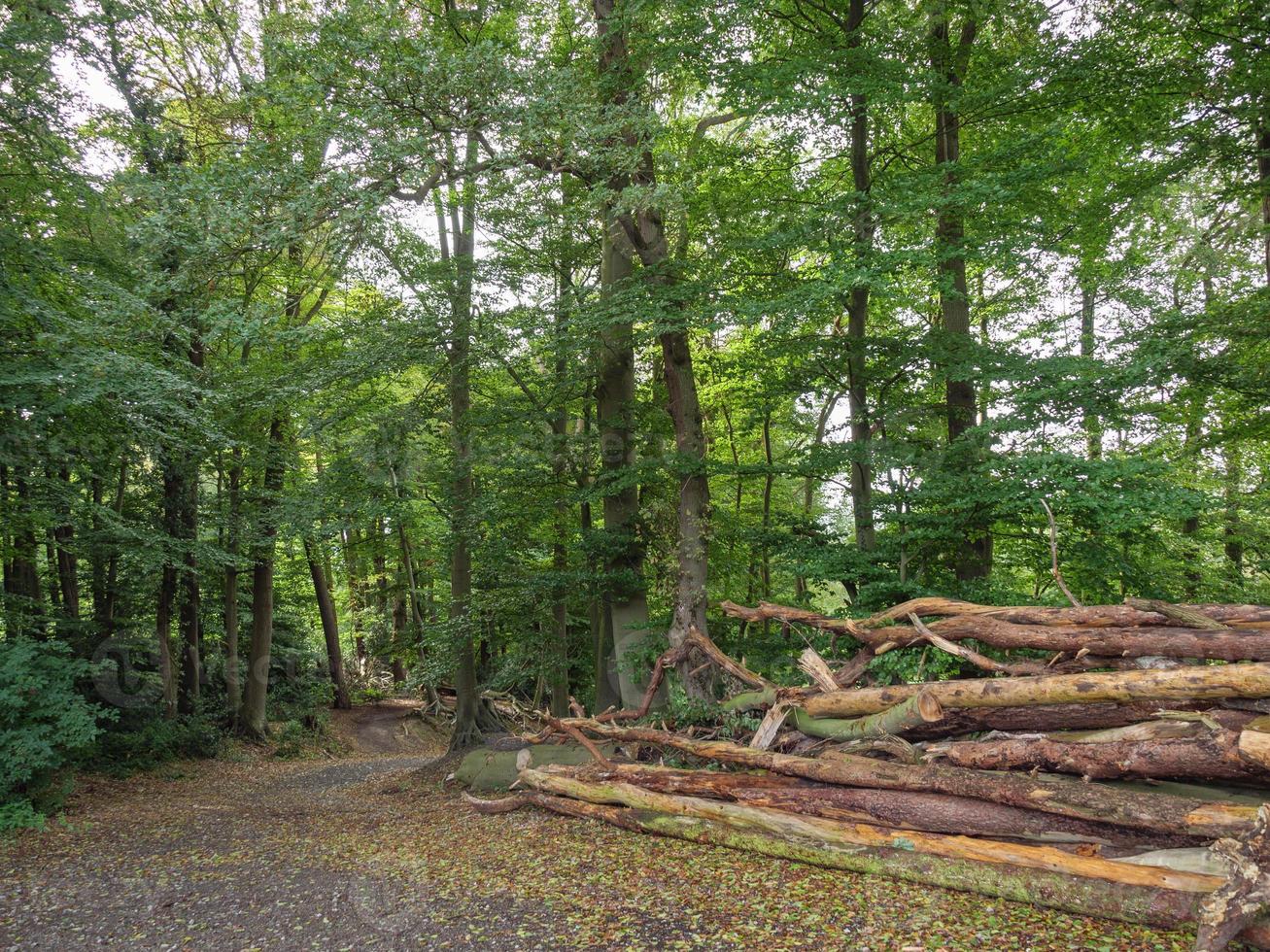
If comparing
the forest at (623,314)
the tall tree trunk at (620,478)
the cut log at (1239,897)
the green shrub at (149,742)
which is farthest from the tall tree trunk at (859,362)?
the green shrub at (149,742)

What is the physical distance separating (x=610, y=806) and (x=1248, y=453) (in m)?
12.7

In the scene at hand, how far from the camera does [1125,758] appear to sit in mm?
4672

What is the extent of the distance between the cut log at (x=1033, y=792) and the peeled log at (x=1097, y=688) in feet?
1.81

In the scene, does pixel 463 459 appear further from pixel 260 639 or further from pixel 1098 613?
pixel 1098 613

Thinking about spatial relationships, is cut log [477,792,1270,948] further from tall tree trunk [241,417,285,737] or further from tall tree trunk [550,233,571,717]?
tall tree trunk [241,417,285,737]

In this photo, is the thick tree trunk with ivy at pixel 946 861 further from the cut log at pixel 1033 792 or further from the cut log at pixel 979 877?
the cut log at pixel 1033 792

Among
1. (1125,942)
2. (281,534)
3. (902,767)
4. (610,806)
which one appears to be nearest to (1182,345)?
(902,767)

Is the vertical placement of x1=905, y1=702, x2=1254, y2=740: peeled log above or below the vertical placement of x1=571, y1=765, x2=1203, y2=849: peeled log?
above

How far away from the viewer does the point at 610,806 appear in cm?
700

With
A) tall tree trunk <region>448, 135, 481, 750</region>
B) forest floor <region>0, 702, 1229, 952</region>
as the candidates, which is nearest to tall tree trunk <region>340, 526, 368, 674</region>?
tall tree trunk <region>448, 135, 481, 750</region>

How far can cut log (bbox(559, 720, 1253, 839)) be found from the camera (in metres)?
4.14

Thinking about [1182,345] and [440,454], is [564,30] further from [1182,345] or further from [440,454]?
[1182,345]

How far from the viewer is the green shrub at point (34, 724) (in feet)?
26.0

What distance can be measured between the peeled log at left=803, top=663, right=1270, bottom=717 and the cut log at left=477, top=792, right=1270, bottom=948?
49.5 inches
